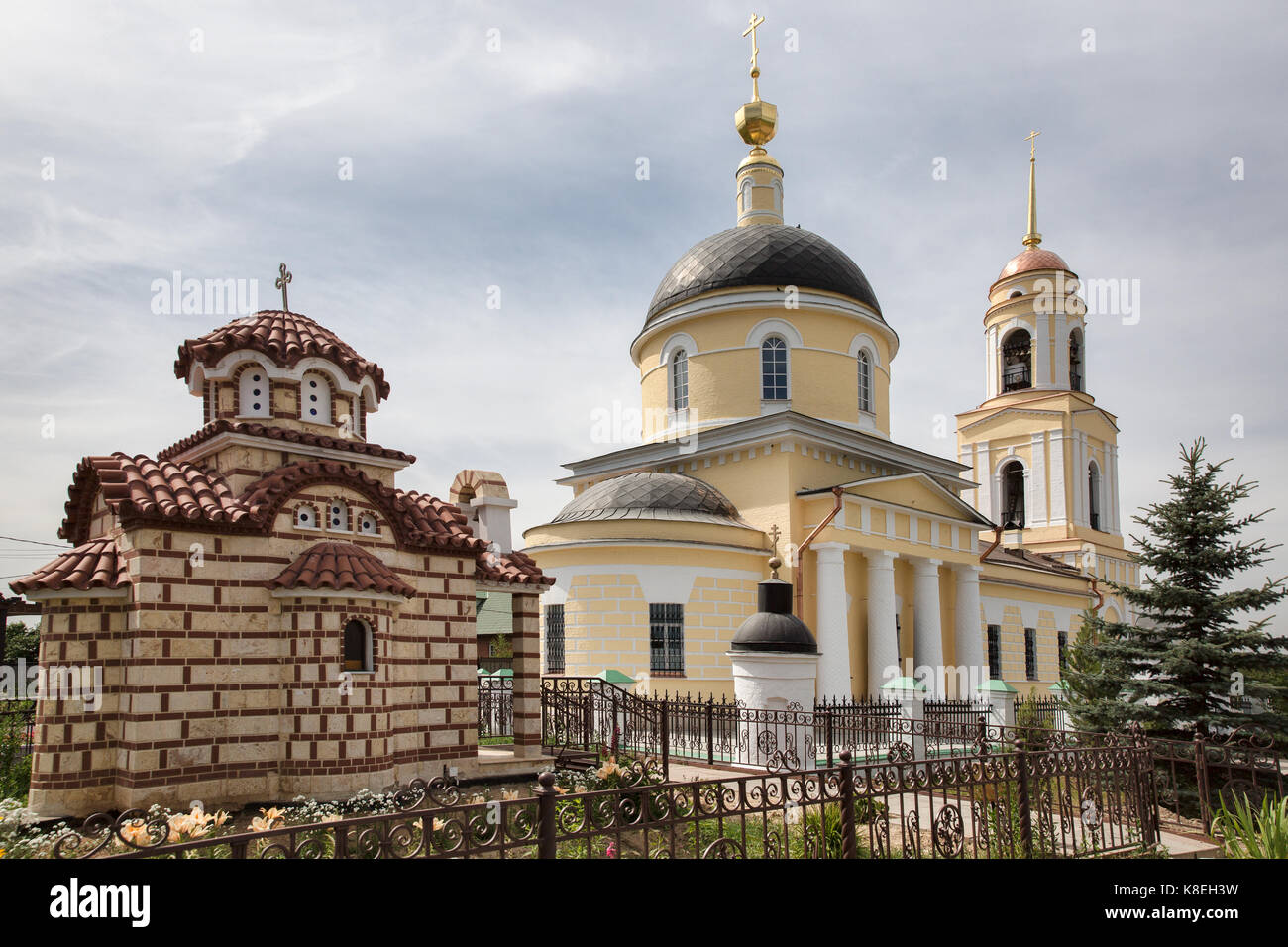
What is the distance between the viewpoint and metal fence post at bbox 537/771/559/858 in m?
5.06

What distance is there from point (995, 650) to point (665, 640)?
12.5 m

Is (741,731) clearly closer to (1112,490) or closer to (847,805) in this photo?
(847,805)

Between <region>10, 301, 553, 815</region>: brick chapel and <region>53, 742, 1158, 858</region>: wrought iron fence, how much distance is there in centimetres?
94

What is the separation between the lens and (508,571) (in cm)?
1195

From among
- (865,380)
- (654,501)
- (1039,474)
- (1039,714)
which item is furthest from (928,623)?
(1039,474)

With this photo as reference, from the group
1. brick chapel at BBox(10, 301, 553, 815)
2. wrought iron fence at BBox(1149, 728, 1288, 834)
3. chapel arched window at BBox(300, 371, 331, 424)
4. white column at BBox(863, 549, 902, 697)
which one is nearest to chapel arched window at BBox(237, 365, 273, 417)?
brick chapel at BBox(10, 301, 553, 815)

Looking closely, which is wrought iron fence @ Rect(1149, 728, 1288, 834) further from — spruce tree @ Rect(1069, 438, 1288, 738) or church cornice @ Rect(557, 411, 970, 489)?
church cornice @ Rect(557, 411, 970, 489)

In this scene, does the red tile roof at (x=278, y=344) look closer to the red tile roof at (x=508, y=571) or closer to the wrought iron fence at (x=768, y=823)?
the red tile roof at (x=508, y=571)

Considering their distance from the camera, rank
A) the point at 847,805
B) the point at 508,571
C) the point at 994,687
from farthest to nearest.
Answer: the point at 994,687
the point at 508,571
the point at 847,805

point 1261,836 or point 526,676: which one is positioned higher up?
point 526,676

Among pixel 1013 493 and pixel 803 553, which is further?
pixel 1013 493
